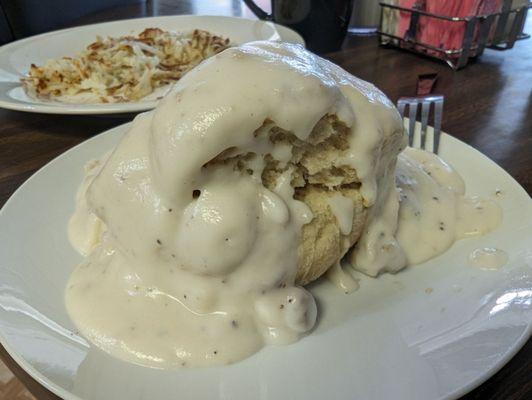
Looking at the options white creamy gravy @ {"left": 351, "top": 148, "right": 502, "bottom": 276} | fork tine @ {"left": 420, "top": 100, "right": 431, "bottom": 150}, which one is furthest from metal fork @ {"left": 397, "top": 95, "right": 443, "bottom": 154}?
white creamy gravy @ {"left": 351, "top": 148, "right": 502, "bottom": 276}

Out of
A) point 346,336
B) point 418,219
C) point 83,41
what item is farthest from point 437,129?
point 83,41

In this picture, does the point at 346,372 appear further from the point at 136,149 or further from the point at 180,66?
the point at 180,66

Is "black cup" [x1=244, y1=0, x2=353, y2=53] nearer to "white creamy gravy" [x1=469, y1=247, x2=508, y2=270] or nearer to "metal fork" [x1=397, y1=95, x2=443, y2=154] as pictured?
"metal fork" [x1=397, y1=95, x2=443, y2=154]

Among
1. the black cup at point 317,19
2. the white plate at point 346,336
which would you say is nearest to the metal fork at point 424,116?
the white plate at point 346,336

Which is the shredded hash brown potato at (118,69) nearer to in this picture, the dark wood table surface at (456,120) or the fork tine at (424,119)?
the dark wood table surface at (456,120)

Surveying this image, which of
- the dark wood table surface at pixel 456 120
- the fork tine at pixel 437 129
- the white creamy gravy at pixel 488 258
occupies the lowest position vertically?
the dark wood table surface at pixel 456 120

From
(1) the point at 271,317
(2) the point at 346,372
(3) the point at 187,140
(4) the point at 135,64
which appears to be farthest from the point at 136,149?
(4) the point at 135,64
